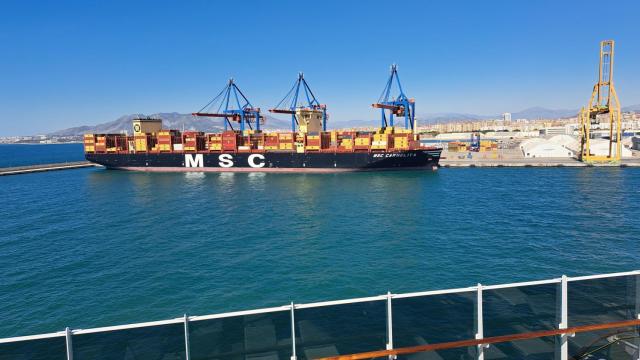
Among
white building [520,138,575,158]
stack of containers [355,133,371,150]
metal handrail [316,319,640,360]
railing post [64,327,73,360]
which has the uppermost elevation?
stack of containers [355,133,371,150]

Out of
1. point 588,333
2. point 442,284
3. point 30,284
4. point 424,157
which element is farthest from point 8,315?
point 424,157

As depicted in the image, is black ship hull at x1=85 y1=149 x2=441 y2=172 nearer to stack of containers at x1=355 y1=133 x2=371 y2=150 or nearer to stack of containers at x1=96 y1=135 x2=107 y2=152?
stack of containers at x1=96 y1=135 x2=107 y2=152

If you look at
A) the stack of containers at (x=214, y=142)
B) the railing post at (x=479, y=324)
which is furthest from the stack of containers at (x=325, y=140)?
the railing post at (x=479, y=324)

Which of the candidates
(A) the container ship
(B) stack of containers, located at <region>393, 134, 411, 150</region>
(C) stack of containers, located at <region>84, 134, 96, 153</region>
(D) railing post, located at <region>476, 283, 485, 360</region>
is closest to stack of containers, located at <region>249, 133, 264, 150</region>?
(A) the container ship

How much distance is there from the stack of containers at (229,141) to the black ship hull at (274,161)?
1648mm

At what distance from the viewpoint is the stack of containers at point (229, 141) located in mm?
76500

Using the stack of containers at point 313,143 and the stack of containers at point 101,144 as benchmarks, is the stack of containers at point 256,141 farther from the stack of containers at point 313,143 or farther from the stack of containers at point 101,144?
the stack of containers at point 101,144

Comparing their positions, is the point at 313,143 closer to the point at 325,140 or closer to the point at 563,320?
the point at 325,140

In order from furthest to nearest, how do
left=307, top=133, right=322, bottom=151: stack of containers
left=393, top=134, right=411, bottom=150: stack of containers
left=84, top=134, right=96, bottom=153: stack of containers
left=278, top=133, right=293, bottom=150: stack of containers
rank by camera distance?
left=84, top=134, right=96, bottom=153: stack of containers
left=278, top=133, right=293, bottom=150: stack of containers
left=307, top=133, right=322, bottom=151: stack of containers
left=393, top=134, right=411, bottom=150: stack of containers

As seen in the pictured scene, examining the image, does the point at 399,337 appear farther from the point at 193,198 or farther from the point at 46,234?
the point at 193,198

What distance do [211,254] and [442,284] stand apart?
48.2 feet

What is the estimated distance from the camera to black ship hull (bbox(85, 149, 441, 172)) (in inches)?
2694

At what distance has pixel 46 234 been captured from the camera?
3008 cm

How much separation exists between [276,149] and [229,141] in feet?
34.1
